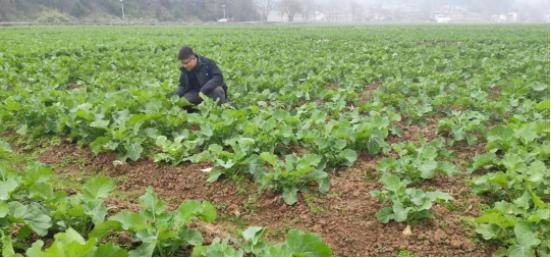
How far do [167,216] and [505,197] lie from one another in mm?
2690

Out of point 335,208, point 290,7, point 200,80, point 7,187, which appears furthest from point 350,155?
point 290,7

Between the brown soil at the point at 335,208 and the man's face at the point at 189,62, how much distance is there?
2.17m

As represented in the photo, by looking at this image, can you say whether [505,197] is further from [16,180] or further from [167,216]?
[16,180]

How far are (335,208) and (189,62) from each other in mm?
3861

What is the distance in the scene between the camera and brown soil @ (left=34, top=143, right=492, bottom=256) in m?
3.52

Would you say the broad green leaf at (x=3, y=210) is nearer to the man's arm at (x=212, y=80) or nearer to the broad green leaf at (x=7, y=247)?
the broad green leaf at (x=7, y=247)

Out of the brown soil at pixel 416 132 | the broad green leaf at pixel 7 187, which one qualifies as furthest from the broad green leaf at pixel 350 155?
the broad green leaf at pixel 7 187

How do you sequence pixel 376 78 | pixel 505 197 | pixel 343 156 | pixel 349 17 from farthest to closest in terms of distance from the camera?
pixel 349 17, pixel 376 78, pixel 343 156, pixel 505 197

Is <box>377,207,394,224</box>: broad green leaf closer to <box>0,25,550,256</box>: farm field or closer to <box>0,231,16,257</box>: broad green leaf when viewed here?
<box>0,25,550,256</box>: farm field

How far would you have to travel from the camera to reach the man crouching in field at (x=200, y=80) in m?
7.35

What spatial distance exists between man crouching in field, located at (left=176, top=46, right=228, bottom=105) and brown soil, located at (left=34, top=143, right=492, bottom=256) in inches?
89.1

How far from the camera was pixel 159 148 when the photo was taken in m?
5.58

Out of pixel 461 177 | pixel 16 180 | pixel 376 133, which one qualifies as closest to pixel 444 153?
pixel 461 177

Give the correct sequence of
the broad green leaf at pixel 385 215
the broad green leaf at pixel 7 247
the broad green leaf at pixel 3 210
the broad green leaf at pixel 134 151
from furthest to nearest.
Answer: the broad green leaf at pixel 134 151 < the broad green leaf at pixel 385 215 < the broad green leaf at pixel 3 210 < the broad green leaf at pixel 7 247
